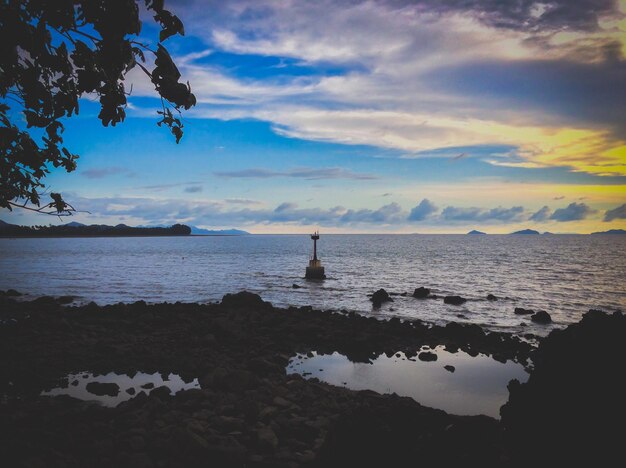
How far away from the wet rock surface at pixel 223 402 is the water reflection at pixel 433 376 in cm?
105

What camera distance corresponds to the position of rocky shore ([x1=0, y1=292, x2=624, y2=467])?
20.1ft

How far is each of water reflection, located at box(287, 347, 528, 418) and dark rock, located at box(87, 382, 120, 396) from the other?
6.23 metres

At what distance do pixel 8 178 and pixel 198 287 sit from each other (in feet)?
139

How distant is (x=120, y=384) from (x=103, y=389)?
810 millimetres

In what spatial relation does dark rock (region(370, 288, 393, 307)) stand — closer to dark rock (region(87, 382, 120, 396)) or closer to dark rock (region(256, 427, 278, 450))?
dark rock (region(87, 382, 120, 396))

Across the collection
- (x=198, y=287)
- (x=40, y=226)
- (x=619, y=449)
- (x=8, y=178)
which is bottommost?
(x=198, y=287)

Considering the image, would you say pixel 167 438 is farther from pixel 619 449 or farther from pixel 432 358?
pixel 432 358

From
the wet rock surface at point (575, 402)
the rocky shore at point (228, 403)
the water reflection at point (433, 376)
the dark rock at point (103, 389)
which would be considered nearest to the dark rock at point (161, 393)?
the rocky shore at point (228, 403)

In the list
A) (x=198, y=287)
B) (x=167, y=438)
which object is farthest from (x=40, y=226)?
(x=198, y=287)

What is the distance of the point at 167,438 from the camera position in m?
8.14

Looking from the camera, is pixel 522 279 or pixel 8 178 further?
pixel 522 279

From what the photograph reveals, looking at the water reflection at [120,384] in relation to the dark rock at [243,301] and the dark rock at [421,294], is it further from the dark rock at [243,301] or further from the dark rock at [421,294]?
the dark rock at [421,294]

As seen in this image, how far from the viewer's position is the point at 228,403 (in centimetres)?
1056

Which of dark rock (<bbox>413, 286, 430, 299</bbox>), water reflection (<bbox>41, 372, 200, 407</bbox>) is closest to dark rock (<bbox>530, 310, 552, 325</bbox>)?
dark rock (<bbox>413, 286, 430, 299</bbox>)
